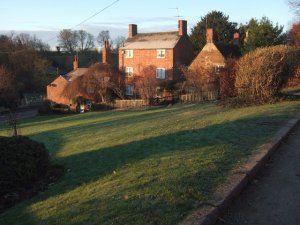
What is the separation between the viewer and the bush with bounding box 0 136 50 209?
8.23 m

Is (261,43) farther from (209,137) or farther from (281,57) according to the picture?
(209,137)

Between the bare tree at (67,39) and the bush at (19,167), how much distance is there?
362 feet

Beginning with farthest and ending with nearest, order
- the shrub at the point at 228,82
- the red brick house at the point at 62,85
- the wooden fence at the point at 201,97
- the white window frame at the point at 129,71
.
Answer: the red brick house at the point at 62,85 → the white window frame at the point at 129,71 → the wooden fence at the point at 201,97 → the shrub at the point at 228,82

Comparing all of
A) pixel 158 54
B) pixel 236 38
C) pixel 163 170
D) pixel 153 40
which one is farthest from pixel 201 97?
pixel 163 170

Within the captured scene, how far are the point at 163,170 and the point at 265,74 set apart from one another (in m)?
12.4

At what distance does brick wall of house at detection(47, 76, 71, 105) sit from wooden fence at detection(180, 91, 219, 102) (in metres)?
22.4

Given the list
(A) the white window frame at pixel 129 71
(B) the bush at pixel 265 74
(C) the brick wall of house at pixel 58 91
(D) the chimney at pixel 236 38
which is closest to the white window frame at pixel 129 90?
(A) the white window frame at pixel 129 71

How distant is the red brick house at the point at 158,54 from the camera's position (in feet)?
165

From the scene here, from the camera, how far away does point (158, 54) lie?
5175 centimetres

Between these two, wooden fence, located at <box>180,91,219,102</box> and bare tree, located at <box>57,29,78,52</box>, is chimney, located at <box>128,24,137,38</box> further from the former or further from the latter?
bare tree, located at <box>57,29,78,52</box>

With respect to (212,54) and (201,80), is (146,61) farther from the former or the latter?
(201,80)

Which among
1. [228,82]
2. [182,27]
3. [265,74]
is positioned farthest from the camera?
[182,27]

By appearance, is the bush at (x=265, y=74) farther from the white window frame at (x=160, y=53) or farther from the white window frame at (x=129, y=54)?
the white window frame at (x=129, y=54)

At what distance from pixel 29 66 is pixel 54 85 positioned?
17.7 metres
